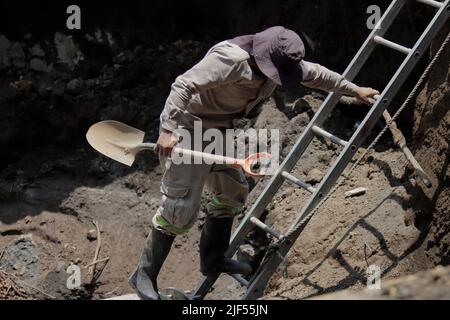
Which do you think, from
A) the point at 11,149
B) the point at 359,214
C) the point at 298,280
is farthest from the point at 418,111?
the point at 11,149

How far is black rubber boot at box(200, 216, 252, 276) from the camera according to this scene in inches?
204

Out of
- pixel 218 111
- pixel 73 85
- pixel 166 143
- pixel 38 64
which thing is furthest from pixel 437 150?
pixel 38 64

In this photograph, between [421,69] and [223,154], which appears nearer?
[223,154]

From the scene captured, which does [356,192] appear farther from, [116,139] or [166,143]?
[166,143]

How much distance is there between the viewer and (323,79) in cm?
479

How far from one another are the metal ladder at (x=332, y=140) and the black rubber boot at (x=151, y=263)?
0.34 metres

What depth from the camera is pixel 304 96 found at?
6.86 meters

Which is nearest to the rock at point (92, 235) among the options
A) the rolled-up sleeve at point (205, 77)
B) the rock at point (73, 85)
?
the rock at point (73, 85)

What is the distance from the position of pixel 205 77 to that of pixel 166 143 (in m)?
0.43

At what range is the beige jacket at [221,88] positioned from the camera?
4379 millimetres
